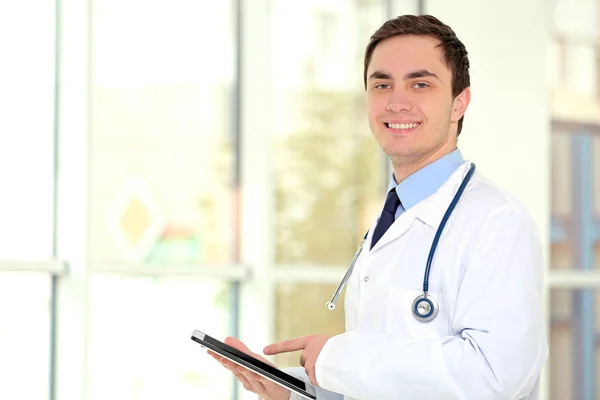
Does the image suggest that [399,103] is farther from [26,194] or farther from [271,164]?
[271,164]

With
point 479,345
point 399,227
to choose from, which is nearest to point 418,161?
point 399,227

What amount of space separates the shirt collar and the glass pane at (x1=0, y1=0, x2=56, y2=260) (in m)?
1.25

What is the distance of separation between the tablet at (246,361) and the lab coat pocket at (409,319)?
20cm

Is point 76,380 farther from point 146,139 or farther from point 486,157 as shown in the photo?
point 486,157

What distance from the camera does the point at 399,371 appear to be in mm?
1629

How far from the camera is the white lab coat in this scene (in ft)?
5.27

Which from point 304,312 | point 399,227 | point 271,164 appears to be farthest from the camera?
point 304,312

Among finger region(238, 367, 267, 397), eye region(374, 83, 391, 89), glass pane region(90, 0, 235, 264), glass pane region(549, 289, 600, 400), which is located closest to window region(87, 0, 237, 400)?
glass pane region(90, 0, 235, 264)

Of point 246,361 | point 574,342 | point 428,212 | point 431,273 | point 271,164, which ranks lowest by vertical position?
point 574,342

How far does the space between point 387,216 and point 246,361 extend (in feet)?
1.37

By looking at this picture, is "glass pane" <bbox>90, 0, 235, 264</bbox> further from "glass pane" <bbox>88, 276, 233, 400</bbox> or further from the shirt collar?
the shirt collar

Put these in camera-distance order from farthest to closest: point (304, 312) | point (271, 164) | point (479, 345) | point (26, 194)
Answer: point (304, 312), point (271, 164), point (26, 194), point (479, 345)

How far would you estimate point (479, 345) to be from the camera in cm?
161

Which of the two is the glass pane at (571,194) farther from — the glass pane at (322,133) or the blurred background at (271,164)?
the glass pane at (322,133)
